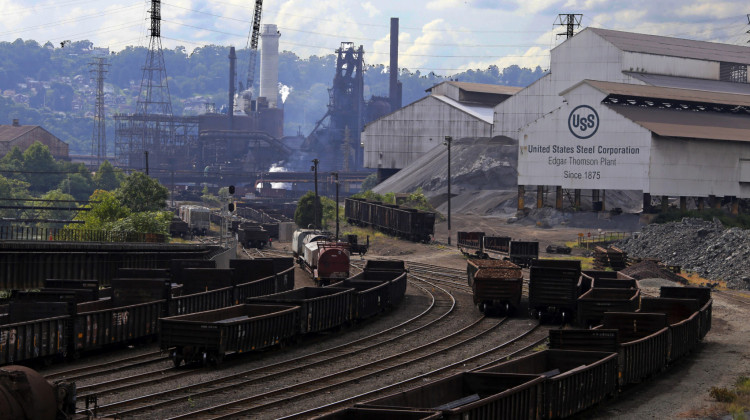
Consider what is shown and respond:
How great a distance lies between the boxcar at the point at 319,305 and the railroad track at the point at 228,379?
5.14 ft

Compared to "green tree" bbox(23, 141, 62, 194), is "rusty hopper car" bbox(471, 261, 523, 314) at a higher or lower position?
lower

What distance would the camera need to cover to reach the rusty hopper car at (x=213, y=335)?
28.8 m

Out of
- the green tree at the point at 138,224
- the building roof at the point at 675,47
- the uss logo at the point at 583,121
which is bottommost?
the green tree at the point at 138,224

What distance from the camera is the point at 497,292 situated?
41.2 meters

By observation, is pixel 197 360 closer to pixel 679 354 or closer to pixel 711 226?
pixel 679 354

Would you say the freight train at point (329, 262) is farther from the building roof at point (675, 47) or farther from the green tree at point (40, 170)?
the green tree at point (40, 170)

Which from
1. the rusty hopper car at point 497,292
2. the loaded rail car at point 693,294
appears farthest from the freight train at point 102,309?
the loaded rail car at point 693,294

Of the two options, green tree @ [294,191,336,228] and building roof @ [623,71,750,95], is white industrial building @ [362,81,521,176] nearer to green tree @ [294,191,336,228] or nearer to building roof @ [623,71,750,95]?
building roof @ [623,71,750,95]

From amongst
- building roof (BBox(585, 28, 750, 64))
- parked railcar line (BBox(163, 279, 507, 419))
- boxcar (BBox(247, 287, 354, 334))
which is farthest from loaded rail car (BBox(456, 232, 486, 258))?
building roof (BBox(585, 28, 750, 64))

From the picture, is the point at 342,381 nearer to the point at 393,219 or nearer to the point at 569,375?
the point at 569,375

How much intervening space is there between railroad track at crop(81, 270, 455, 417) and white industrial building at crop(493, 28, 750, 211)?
5307cm

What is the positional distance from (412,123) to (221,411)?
364 ft

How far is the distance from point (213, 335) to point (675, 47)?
102744mm

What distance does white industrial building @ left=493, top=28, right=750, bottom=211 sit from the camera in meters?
85.9
